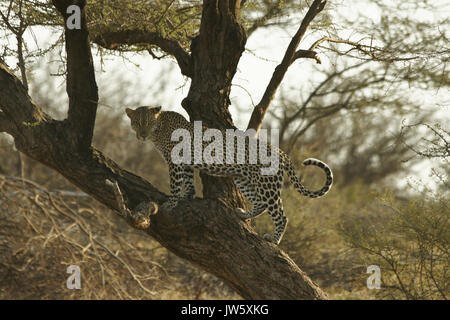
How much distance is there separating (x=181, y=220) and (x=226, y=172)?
57 cm

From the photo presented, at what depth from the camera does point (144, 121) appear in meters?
5.74

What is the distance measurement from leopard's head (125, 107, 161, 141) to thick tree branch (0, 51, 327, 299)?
53 centimetres

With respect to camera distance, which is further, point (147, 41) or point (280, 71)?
point (147, 41)

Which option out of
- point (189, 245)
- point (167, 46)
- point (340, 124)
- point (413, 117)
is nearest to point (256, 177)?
point (189, 245)

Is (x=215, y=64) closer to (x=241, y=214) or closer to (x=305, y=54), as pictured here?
(x=305, y=54)

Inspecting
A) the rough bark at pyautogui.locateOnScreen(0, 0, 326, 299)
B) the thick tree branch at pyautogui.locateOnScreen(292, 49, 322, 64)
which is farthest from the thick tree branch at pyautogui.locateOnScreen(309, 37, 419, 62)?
the rough bark at pyautogui.locateOnScreen(0, 0, 326, 299)

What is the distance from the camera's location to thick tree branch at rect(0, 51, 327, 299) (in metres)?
5.24

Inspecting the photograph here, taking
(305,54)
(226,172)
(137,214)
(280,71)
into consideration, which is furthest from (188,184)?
(305,54)

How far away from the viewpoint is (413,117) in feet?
42.9

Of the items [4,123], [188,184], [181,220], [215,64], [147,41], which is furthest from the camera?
[147,41]

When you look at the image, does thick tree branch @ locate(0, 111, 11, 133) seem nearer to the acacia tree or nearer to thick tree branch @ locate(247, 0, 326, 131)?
the acacia tree

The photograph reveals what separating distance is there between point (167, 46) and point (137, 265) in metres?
4.28

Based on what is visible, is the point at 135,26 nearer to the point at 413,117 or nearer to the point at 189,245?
the point at 189,245

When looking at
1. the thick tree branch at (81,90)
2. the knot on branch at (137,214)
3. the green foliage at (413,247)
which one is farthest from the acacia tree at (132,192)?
the green foliage at (413,247)
